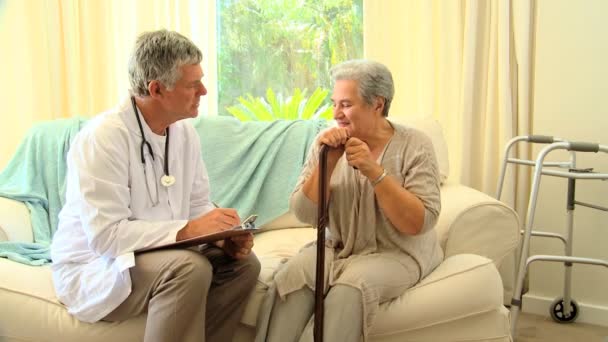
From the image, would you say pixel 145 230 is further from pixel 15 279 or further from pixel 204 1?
pixel 204 1

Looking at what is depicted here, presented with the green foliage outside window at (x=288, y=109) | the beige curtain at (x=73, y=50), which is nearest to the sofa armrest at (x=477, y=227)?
the green foliage outside window at (x=288, y=109)

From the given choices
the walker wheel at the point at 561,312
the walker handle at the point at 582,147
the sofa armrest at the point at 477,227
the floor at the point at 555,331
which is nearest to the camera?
the sofa armrest at the point at 477,227

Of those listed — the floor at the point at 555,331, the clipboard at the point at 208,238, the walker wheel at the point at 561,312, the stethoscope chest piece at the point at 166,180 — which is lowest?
the floor at the point at 555,331

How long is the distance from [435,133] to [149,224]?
4.39ft

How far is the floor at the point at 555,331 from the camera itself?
2719 millimetres

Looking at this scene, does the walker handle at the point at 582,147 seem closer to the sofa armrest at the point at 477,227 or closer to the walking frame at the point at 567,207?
the walking frame at the point at 567,207

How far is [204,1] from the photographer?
12.3 feet

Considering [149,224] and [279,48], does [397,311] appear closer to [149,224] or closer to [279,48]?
[149,224]

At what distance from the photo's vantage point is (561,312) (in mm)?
2910

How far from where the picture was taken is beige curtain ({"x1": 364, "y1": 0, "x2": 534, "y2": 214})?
9.77 ft

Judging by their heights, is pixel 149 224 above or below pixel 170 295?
above

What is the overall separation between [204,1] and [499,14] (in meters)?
1.62

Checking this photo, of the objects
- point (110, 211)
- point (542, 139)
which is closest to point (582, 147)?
point (542, 139)

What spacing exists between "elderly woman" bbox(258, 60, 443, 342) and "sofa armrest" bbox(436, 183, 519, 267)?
7.0 inches
